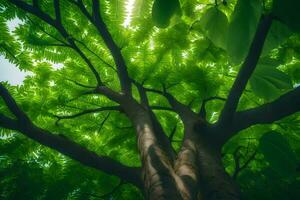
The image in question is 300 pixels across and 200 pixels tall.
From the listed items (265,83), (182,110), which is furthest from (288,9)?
(182,110)

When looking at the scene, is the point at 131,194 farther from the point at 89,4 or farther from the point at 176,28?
the point at 89,4

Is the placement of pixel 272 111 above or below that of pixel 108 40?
below

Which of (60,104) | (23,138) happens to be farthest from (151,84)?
(23,138)

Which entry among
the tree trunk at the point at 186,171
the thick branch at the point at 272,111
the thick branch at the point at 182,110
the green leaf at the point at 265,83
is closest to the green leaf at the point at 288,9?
the green leaf at the point at 265,83

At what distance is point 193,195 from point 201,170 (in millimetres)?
518

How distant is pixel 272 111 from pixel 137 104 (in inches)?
52.8

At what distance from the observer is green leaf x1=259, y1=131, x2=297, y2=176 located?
0.88 m

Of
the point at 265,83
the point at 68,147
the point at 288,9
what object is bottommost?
the point at 288,9

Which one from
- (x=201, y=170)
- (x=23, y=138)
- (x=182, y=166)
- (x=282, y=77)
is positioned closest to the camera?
(x=282, y=77)

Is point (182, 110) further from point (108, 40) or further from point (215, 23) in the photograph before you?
point (215, 23)

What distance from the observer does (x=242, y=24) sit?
781 millimetres

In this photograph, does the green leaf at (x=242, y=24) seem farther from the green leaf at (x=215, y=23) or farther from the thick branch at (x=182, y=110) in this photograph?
the thick branch at (x=182, y=110)

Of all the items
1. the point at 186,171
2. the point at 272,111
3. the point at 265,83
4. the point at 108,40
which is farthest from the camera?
the point at 108,40

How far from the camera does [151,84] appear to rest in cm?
345
